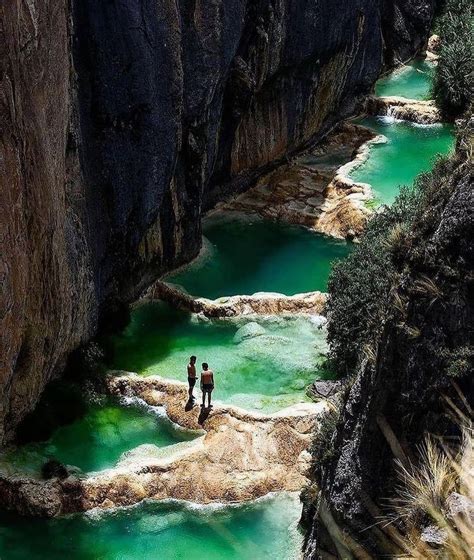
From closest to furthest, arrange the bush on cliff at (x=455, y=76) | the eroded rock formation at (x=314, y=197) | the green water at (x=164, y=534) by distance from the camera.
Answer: the green water at (x=164, y=534) < the eroded rock formation at (x=314, y=197) < the bush on cliff at (x=455, y=76)

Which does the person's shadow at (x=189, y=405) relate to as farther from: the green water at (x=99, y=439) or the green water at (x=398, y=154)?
the green water at (x=398, y=154)

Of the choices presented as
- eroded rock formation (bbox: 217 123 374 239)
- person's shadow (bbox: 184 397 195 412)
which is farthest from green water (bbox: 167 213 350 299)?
person's shadow (bbox: 184 397 195 412)

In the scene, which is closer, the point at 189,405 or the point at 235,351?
the point at 189,405

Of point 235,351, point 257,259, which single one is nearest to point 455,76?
point 257,259

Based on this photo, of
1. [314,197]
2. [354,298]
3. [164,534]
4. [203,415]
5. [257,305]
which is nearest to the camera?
[164,534]

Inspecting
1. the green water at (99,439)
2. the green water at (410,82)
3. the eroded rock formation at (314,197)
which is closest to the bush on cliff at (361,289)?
the green water at (99,439)

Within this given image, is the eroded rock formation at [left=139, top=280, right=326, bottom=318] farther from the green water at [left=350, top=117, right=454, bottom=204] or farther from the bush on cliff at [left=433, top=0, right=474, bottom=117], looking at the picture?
the bush on cliff at [left=433, top=0, right=474, bottom=117]

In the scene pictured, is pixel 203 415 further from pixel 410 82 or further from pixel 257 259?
pixel 410 82
